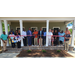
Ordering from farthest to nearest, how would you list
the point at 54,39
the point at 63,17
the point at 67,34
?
the point at 54,39, the point at 63,17, the point at 67,34

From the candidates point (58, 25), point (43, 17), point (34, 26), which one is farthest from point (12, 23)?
point (58, 25)

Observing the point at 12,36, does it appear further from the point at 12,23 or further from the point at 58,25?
the point at 58,25

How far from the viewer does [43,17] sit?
450 centimetres

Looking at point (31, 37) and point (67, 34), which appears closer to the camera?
point (67, 34)

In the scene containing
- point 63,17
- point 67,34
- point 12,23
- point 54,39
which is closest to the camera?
point 67,34

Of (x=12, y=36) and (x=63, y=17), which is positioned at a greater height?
(x=63, y=17)

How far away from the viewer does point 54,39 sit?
479 cm

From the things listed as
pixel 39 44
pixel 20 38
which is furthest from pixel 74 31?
pixel 20 38

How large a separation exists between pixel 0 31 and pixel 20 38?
76.0 inches

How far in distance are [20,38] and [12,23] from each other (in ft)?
10.6

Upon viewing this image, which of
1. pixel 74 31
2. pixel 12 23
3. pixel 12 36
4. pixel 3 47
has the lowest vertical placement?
pixel 3 47

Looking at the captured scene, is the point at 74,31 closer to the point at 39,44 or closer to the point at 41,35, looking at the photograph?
A: the point at 41,35

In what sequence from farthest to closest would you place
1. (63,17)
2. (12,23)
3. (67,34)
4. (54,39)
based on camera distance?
1. (12,23)
2. (54,39)
3. (63,17)
4. (67,34)

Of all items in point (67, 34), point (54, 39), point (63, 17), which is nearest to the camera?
point (67, 34)
